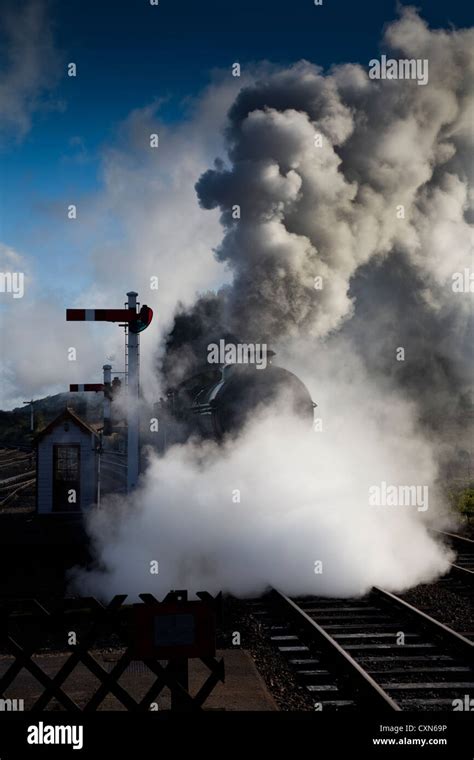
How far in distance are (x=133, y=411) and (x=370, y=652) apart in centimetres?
714

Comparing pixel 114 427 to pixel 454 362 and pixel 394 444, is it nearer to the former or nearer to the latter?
pixel 394 444

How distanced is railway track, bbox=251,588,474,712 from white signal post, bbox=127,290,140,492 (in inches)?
181

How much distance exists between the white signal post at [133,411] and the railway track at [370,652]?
15.1ft

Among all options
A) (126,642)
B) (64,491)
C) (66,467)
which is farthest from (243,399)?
(66,467)

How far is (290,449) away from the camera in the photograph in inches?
428

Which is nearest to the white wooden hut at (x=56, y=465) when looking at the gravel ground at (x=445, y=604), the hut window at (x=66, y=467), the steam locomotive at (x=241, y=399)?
the hut window at (x=66, y=467)

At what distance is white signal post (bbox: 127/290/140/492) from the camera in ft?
40.6

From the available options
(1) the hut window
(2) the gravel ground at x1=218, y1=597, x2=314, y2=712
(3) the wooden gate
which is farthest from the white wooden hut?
(3) the wooden gate

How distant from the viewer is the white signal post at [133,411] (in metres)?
12.4

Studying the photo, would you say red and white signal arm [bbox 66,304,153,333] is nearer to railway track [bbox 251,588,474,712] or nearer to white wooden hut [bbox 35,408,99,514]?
white wooden hut [bbox 35,408,99,514]

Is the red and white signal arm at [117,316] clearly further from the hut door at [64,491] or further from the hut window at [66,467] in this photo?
the hut window at [66,467]

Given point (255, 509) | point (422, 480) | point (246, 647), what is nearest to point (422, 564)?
point (255, 509)

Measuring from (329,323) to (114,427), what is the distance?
7628 millimetres

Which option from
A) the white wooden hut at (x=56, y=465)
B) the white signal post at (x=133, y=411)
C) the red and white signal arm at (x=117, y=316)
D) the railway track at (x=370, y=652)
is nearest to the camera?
the railway track at (x=370, y=652)
